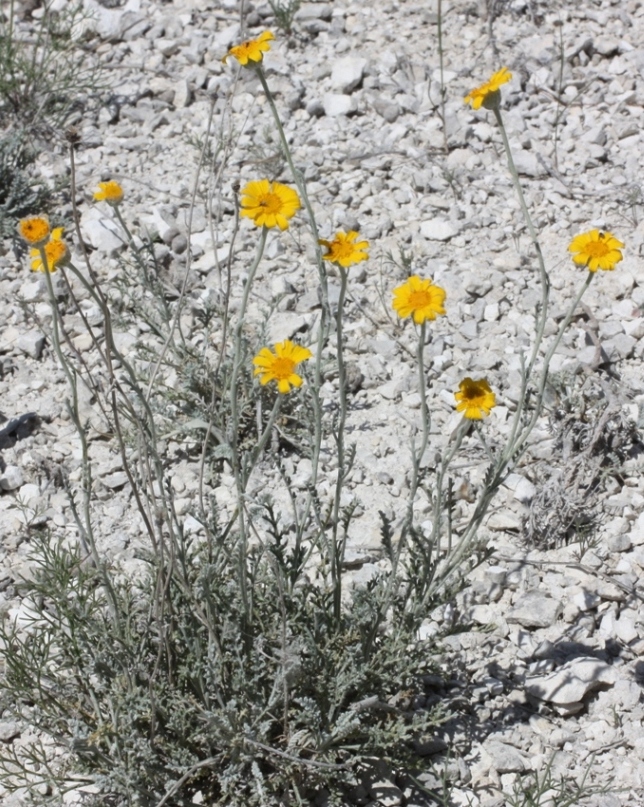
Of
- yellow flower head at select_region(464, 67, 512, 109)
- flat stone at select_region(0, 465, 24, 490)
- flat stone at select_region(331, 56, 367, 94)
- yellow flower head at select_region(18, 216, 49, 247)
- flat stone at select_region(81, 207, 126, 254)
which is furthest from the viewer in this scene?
flat stone at select_region(331, 56, 367, 94)

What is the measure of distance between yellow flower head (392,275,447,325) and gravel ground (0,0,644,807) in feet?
1.89

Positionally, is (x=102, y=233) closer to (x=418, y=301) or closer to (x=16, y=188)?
(x=16, y=188)

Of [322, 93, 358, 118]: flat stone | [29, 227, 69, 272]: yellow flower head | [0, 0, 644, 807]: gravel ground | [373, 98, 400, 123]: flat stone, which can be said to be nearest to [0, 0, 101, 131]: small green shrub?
[0, 0, 644, 807]: gravel ground

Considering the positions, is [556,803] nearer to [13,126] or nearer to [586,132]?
[586,132]

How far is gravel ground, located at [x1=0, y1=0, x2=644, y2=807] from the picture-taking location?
113 inches

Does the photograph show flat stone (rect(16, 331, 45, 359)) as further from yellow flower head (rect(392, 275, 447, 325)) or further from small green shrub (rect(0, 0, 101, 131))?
yellow flower head (rect(392, 275, 447, 325))

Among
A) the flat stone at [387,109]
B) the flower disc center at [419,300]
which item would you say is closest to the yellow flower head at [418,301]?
the flower disc center at [419,300]

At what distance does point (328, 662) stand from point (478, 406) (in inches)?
32.9

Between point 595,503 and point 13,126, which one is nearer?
point 595,503

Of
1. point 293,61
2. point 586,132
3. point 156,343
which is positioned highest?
point 293,61

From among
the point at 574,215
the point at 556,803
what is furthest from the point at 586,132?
the point at 556,803

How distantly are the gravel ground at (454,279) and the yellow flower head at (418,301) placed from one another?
22.7 inches

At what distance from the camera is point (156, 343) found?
13.0 feet

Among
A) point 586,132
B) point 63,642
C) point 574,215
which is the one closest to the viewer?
point 63,642
